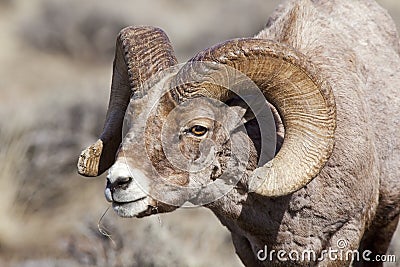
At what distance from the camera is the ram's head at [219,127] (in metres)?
4.55

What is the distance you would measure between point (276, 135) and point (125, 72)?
1206 mm

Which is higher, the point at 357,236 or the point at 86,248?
the point at 357,236

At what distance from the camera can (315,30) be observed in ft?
18.1

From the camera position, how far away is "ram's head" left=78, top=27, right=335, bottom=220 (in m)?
4.55

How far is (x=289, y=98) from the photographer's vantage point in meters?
4.69

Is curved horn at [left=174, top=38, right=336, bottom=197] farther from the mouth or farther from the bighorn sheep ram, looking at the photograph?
the mouth

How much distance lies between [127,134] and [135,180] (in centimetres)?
32

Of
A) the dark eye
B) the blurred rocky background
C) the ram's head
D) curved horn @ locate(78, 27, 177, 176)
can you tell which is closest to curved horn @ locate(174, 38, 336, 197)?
the ram's head

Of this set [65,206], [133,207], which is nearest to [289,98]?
[133,207]

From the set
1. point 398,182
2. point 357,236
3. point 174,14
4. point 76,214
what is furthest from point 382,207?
point 174,14

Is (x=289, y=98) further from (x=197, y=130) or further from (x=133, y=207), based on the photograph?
(x=133, y=207)

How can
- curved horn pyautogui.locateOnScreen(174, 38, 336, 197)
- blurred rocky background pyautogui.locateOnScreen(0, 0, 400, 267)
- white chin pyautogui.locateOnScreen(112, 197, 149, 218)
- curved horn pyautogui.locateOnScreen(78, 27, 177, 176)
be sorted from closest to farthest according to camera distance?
curved horn pyautogui.locateOnScreen(174, 38, 336, 197) < white chin pyautogui.locateOnScreen(112, 197, 149, 218) < curved horn pyautogui.locateOnScreen(78, 27, 177, 176) < blurred rocky background pyautogui.locateOnScreen(0, 0, 400, 267)

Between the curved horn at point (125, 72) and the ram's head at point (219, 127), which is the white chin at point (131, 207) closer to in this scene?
the ram's head at point (219, 127)

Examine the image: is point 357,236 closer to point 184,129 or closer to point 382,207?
point 382,207
